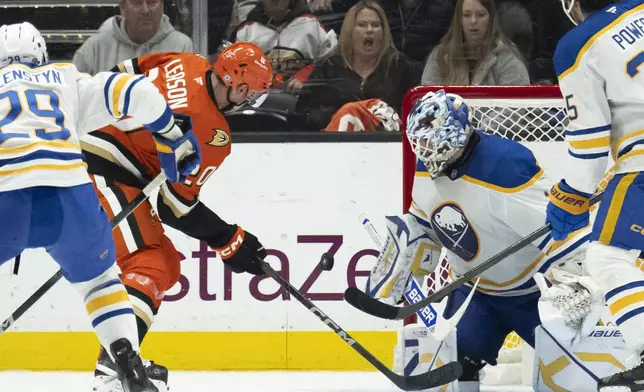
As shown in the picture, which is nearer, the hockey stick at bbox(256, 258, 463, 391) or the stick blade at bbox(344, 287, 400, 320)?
the hockey stick at bbox(256, 258, 463, 391)

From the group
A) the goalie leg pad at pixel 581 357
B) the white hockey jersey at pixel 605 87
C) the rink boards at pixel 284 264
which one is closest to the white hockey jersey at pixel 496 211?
the goalie leg pad at pixel 581 357

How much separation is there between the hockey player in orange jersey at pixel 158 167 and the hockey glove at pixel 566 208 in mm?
1226

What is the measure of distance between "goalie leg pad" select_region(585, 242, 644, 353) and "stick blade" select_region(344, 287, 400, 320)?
964mm

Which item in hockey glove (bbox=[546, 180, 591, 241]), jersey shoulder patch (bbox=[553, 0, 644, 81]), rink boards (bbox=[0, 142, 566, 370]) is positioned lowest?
rink boards (bbox=[0, 142, 566, 370])

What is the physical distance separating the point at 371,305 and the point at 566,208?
907 millimetres

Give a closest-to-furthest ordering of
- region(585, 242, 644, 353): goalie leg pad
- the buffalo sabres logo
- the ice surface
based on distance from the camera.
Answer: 1. region(585, 242, 644, 353): goalie leg pad
2. the buffalo sabres logo
3. the ice surface

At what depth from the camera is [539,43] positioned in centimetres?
504

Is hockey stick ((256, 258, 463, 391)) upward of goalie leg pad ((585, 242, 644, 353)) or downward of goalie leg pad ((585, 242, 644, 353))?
downward

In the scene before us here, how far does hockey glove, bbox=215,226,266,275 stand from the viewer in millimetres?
4141

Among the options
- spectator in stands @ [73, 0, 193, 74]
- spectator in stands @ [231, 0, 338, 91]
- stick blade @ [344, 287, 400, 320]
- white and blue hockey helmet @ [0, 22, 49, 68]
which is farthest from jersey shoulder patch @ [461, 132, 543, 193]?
spectator in stands @ [73, 0, 193, 74]

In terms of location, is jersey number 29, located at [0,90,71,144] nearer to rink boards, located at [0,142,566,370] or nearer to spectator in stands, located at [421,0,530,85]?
rink boards, located at [0,142,566,370]

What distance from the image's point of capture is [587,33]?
9.96ft

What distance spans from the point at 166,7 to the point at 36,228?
6.68 ft

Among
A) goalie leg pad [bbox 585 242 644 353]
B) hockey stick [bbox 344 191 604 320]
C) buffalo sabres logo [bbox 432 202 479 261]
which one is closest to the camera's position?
goalie leg pad [bbox 585 242 644 353]
